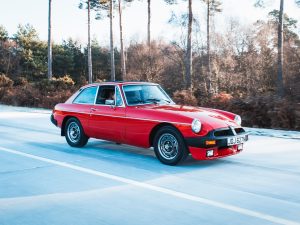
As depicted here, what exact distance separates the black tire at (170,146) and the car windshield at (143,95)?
1094 millimetres

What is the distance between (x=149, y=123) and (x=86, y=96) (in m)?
2.39

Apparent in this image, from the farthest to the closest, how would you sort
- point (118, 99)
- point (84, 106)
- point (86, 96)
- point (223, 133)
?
point (86, 96) < point (84, 106) < point (118, 99) < point (223, 133)

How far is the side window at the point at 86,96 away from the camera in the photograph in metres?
8.79

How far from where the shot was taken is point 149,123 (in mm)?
7227

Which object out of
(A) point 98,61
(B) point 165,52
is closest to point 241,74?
(B) point 165,52

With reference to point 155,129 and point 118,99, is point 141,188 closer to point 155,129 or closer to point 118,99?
point 155,129

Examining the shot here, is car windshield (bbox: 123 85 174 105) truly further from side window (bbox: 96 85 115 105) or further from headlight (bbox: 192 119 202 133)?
headlight (bbox: 192 119 202 133)

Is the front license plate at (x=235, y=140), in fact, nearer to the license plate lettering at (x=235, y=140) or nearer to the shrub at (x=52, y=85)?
the license plate lettering at (x=235, y=140)

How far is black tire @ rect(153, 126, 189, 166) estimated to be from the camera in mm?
6789

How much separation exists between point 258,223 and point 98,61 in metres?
48.0

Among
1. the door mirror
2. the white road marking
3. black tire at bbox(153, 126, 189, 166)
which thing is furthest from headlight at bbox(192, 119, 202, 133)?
the door mirror

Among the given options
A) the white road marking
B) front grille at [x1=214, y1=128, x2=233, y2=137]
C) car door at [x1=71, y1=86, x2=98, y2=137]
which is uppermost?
car door at [x1=71, y1=86, x2=98, y2=137]

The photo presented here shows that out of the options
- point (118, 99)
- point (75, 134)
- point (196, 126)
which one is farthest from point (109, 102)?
point (196, 126)

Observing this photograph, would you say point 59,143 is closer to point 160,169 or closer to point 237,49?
point 160,169
